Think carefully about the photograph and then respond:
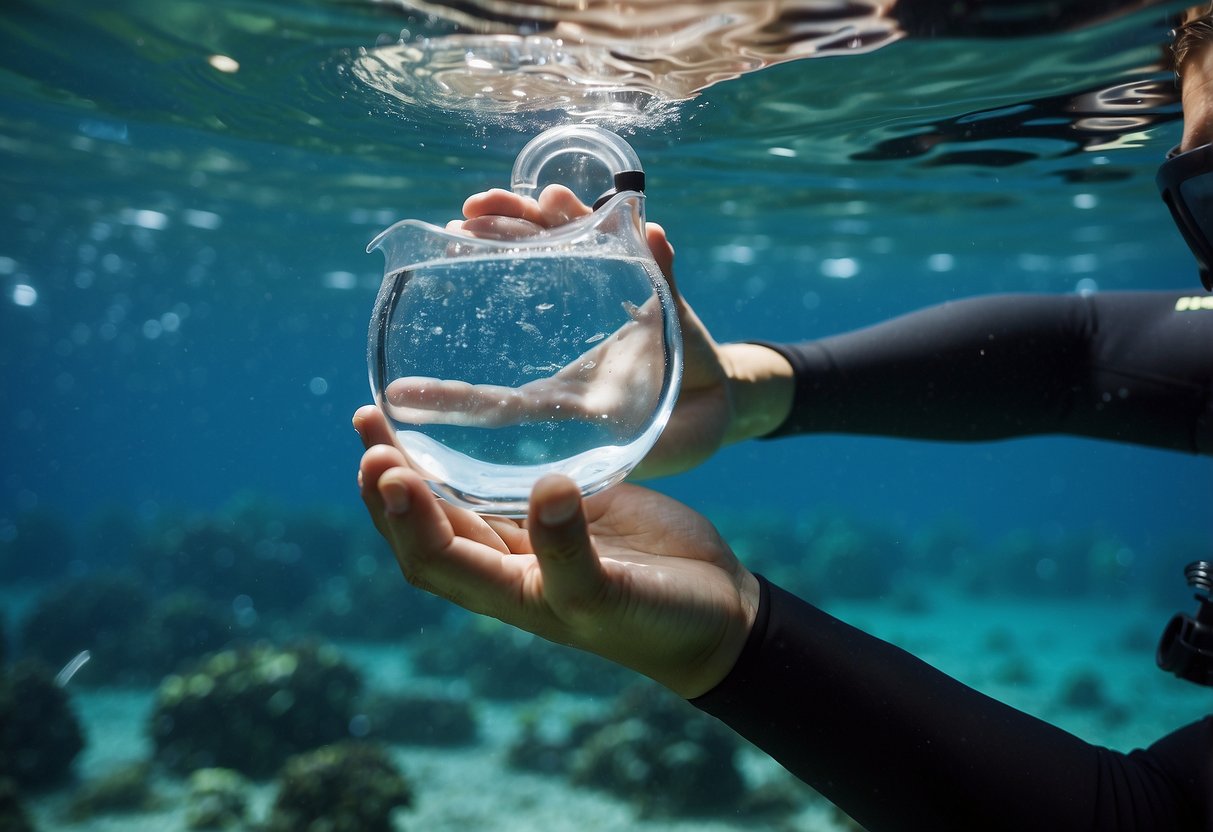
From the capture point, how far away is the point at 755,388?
355 cm

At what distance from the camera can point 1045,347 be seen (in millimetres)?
3555

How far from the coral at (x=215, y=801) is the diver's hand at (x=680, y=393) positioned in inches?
283

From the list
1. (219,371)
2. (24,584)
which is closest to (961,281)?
(24,584)

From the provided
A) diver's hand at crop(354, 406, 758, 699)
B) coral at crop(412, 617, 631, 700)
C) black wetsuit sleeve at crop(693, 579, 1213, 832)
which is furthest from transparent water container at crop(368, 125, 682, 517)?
coral at crop(412, 617, 631, 700)

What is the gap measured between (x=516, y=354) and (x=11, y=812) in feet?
29.0

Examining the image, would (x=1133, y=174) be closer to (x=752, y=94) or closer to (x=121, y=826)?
(x=752, y=94)

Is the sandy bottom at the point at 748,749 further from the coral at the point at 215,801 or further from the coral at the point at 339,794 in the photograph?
the coral at the point at 339,794

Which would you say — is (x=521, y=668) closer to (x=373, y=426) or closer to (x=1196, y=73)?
(x=373, y=426)

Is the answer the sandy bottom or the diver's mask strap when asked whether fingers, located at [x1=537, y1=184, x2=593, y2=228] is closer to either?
the diver's mask strap

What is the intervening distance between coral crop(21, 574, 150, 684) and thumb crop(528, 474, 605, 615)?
1422cm

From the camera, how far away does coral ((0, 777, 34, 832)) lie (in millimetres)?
7199

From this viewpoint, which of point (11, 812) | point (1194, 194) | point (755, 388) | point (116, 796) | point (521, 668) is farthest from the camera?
point (521, 668)

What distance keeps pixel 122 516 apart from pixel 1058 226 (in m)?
29.7

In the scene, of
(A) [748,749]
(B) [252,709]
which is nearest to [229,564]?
(B) [252,709]
